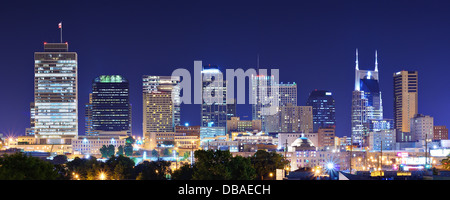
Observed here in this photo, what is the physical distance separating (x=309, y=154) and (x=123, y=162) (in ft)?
209

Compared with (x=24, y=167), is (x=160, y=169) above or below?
below

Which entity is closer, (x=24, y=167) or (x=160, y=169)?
(x=24, y=167)

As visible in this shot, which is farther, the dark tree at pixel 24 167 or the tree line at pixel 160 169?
the tree line at pixel 160 169

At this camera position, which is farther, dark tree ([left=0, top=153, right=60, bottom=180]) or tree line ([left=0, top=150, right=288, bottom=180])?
tree line ([left=0, top=150, right=288, bottom=180])
